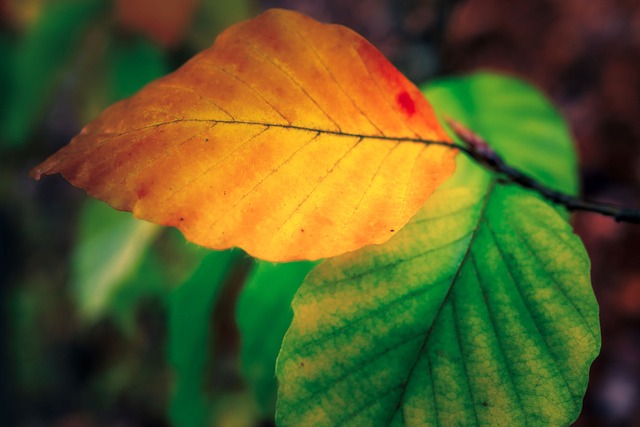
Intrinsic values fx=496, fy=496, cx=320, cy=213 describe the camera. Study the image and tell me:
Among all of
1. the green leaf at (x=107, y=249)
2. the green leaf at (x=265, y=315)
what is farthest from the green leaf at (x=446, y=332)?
the green leaf at (x=107, y=249)

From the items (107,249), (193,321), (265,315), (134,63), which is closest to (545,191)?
(265,315)

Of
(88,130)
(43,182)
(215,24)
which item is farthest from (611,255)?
(43,182)

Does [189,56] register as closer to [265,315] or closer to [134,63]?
[134,63]

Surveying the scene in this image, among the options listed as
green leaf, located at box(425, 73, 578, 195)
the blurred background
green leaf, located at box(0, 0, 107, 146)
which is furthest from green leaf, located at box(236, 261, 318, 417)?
green leaf, located at box(0, 0, 107, 146)

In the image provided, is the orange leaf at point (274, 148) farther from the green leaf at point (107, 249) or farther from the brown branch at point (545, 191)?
the green leaf at point (107, 249)

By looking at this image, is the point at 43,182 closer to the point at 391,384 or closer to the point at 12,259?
the point at 12,259
